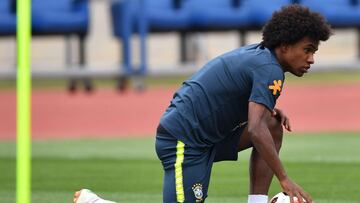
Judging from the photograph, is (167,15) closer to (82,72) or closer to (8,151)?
(82,72)

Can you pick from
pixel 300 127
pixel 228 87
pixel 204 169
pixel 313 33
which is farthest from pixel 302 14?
pixel 300 127

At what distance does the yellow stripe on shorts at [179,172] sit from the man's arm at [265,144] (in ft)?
1.99

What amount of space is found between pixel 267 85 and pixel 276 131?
86cm

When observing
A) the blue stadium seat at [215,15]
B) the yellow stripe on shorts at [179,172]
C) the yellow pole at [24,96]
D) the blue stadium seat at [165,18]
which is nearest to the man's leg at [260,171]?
the yellow stripe on shorts at [179,172]

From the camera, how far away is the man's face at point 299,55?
7.27 metres

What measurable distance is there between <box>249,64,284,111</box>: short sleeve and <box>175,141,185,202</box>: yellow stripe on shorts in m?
0.70

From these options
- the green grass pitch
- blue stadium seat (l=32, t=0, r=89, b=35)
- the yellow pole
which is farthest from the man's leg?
blue stadium seat (l=32, t=0, r=89, b=35)

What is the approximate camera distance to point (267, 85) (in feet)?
23.2

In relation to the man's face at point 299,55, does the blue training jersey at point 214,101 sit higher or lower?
lower

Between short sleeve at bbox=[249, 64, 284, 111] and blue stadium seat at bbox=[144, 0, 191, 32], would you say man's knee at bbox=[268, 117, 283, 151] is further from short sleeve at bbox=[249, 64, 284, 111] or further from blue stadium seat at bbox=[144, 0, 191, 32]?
blue stadium seat at bbox=[144, 0, 191, 32]

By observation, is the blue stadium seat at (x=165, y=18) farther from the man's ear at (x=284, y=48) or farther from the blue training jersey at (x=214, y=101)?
the man's ear at (x=284, y=48)

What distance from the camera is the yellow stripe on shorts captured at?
24.2ft

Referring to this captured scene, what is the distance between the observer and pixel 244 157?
13594 mm

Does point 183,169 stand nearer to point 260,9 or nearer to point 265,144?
point 265,144
